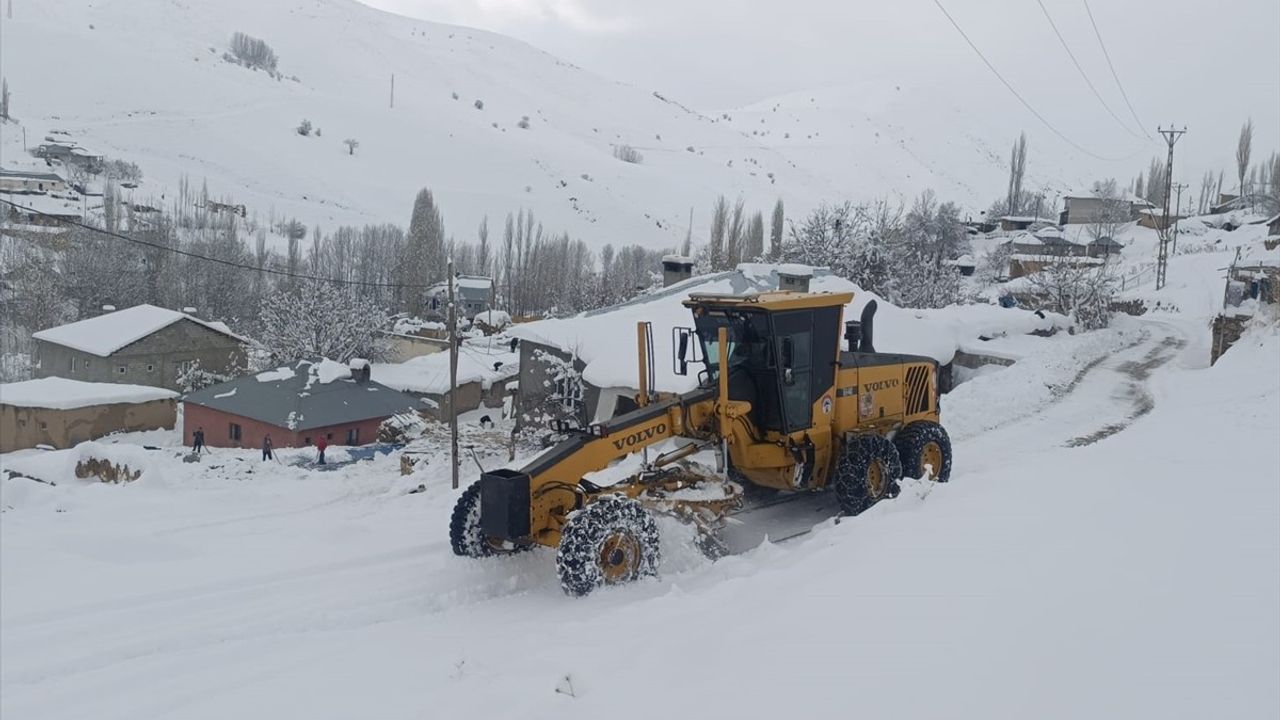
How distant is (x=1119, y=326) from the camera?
35281mm

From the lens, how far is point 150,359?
44.2 m

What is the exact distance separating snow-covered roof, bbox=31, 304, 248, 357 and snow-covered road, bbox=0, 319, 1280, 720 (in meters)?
36.5

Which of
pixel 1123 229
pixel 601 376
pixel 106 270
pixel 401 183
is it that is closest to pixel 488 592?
pixel 601 376

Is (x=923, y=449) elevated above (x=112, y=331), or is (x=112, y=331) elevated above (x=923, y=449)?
(x=923, y=449)

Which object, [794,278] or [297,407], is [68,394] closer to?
[297,407]

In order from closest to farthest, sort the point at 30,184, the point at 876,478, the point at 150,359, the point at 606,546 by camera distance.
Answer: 1. the point at 606,546
2. the point at 876,478
3. the point at 150,359
4. the point at 30,184

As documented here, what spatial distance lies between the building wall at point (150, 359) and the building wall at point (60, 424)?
8865 millimetres

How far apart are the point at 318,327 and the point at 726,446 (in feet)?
146

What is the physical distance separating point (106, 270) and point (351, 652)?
203ft

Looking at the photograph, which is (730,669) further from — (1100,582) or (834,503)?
(834,503)

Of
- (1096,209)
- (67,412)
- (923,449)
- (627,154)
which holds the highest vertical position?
(627,154)

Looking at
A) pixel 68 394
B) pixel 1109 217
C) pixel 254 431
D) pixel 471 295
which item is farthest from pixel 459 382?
pixel 1109 217

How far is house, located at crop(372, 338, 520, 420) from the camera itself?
1549 inches

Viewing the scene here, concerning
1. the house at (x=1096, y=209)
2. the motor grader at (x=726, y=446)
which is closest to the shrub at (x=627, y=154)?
the house at (x=1096, y=209)
